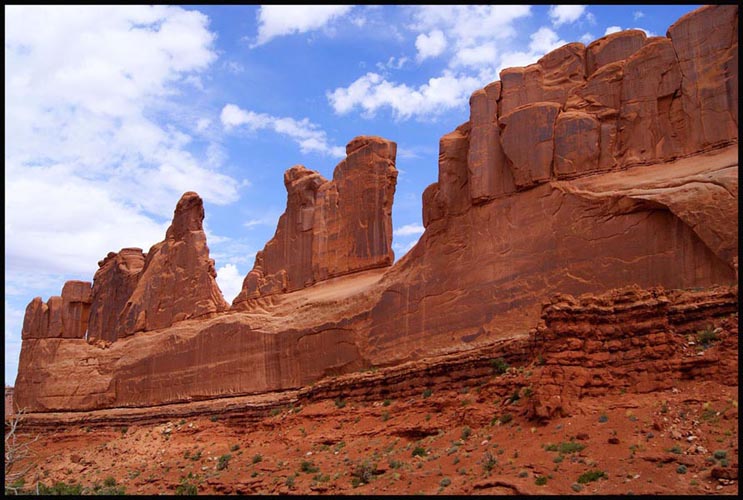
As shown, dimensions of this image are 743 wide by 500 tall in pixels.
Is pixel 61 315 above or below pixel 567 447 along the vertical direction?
above

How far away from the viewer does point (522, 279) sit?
22.9 m

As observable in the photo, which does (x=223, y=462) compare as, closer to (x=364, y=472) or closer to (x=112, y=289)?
(x=364, y=472)

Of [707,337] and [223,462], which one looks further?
[223,462]

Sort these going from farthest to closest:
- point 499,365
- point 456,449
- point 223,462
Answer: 1. point 223,462
2. point 499,365
3. point 456,449

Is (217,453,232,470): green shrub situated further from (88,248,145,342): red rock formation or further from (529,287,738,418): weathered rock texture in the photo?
(88,248,145,342): red rock formation

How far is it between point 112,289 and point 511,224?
80.0 ft

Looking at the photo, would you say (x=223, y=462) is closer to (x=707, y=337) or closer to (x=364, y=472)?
(x=364, y=472)

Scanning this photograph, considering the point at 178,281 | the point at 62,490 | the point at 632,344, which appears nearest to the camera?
the point at 632,344

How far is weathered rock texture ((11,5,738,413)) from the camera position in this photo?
20.5m

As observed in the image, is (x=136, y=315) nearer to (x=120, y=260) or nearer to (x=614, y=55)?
(x=120, y=260)

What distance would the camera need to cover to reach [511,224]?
2378 cm

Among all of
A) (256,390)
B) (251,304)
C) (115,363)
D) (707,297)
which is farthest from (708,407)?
(115,363)

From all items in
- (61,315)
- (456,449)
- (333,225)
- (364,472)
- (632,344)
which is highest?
(333,225)

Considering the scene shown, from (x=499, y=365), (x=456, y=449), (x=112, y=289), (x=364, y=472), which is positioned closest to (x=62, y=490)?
(x=364, y=472)
